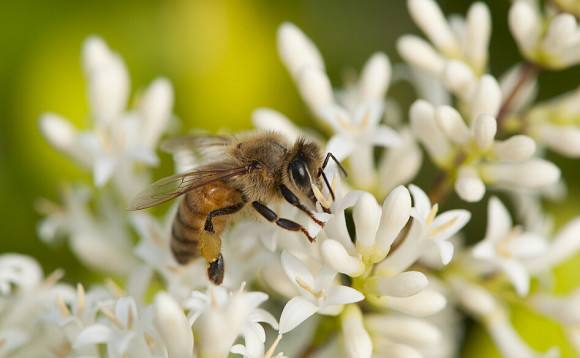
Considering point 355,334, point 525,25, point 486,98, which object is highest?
point 525,25

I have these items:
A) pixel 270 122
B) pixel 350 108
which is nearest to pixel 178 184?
pixel 270 122

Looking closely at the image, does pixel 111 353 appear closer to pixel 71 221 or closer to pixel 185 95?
pixel 71 221

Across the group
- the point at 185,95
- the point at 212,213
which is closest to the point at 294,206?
the point at 212,213

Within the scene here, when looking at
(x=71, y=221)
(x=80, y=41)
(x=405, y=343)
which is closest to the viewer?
(x=405, y=343)

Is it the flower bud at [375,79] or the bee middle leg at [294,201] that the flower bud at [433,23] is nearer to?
the flower bud at [375,79]

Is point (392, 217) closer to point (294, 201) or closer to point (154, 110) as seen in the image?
point (294, 201)

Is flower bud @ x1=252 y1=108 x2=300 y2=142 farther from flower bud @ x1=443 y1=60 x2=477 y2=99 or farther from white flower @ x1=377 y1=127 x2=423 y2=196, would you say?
flower bud @ x1=443 y1=60 x2=477 y2=99
